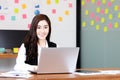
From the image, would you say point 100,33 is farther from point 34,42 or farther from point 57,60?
point 57,60

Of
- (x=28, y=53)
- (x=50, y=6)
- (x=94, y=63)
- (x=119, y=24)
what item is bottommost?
(x=94, y=63)

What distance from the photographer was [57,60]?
2133mm

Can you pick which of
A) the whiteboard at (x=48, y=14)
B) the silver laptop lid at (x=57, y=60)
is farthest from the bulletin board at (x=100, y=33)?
the silver laptop lid at (x=57, y=60)

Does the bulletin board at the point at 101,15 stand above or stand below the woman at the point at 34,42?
above

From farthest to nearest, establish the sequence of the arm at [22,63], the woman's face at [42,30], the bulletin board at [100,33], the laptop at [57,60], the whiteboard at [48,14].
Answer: the whiteboard at [48,14] < the bulletin board at [100,33] < the woman's face at [42,30] < the arm at [22,63] < the laptop at [57,60]

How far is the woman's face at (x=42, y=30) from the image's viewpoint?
2540mm

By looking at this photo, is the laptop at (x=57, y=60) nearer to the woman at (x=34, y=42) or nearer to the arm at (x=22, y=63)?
the arm at (x=22, y=63)

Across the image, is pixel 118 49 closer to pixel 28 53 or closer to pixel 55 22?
pixel 55 22


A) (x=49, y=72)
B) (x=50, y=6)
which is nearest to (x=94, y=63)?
(x=50, y=6)

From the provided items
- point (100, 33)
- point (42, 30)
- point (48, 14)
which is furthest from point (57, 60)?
point (48, 14)

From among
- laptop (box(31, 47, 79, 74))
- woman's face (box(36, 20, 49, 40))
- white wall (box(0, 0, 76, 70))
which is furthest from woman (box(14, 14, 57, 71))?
white wall (box(0, 0, 76, 70))

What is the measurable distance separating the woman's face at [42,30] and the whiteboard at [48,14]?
75.1 inches

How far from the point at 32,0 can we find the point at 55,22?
0.52 meters

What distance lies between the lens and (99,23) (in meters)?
4.30
